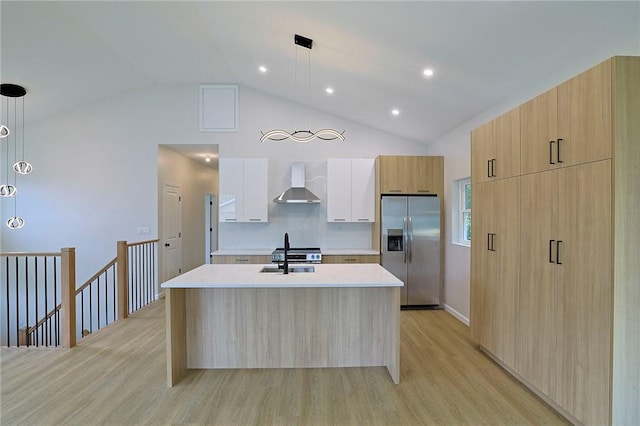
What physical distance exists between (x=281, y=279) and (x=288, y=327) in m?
0.60

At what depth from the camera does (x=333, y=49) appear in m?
3.26

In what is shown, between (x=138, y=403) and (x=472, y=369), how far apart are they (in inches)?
113

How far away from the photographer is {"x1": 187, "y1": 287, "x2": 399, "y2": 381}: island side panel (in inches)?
109

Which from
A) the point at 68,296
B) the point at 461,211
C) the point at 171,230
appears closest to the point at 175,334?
the point at 68,296

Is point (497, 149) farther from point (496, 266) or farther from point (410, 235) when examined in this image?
point (410, 235)

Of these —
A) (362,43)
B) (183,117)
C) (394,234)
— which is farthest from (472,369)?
(183,117)

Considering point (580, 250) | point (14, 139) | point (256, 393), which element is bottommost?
point (256, 393)

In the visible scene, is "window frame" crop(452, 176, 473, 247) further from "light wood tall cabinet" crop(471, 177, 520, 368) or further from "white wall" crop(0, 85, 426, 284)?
"white wall" crop(0, 85, 426, 284)

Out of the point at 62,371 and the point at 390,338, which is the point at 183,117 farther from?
the point at 390,338

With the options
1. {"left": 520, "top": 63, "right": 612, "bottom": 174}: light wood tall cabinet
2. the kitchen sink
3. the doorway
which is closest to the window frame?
{"left": 520, "top": 63, "right": 612, "bottom": 174}: light wood tall cabinet

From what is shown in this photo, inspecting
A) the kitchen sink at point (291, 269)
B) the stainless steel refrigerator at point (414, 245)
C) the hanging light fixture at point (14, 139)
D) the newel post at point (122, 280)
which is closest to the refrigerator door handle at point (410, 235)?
the stainless steel refrigerator at point (414, 245)

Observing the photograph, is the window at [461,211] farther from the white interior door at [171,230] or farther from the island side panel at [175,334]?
the white interior door at [171,230]

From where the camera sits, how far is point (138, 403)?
228cm

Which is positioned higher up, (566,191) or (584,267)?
(566,191)
